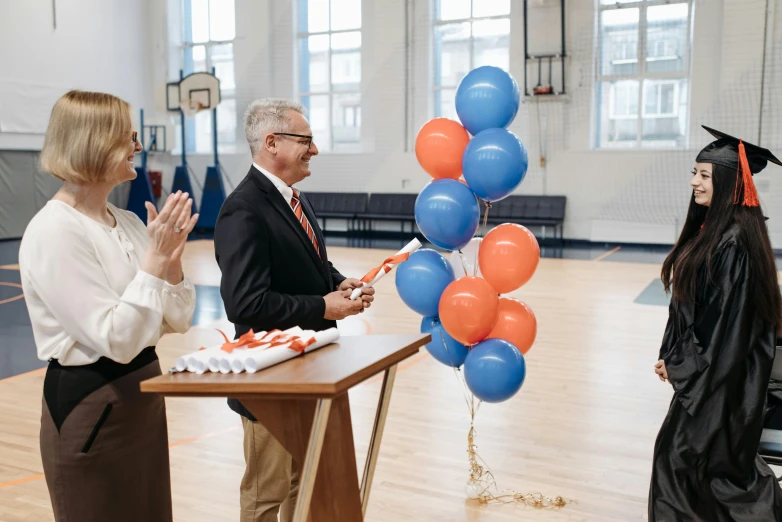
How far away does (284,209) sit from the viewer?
232cm

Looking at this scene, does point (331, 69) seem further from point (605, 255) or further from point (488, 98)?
point (488, 98)

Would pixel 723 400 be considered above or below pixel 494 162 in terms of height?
below

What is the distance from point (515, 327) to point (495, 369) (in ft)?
0.80

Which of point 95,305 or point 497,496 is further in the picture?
point 497,496

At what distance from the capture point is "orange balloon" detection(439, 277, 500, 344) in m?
3.10

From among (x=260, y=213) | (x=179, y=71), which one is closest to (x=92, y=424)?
(x=260, y=213)

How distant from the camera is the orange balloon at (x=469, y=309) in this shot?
10.2ft

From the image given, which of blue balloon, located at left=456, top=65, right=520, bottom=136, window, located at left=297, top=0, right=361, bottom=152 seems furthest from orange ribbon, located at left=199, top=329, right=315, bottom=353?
window, located at left=297, top=0, right=361, bottom=152

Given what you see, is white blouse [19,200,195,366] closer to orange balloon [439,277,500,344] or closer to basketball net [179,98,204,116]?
orange balloon [439,277,500,344]

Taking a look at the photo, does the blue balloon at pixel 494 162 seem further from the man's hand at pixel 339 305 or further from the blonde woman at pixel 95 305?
the blonde woman at pixel 95 305

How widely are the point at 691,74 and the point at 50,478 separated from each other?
12438 millimetres

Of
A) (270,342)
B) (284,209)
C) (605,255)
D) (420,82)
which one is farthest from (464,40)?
(270,342)

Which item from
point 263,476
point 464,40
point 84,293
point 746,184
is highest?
point 464,40

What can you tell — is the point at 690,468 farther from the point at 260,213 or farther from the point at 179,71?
the point at 179,71
